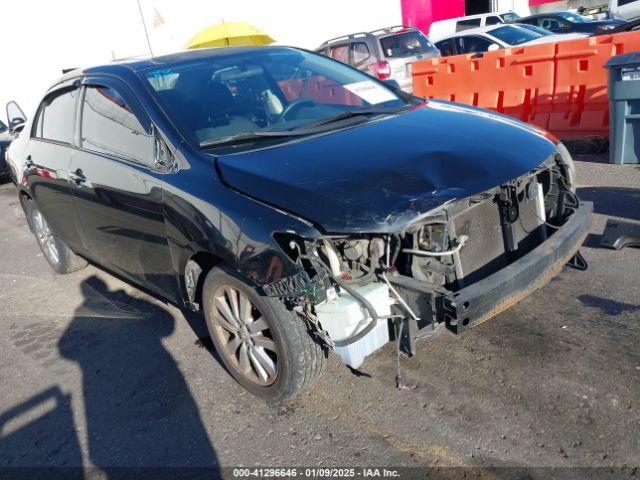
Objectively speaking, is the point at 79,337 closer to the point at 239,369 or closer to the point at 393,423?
the point at 239,369

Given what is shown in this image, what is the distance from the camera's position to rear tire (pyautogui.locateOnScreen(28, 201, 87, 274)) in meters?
5.55

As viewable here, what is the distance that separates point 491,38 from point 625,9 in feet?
28.2

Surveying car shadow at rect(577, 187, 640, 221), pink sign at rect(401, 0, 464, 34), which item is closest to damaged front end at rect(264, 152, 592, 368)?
car shadow at rect(577, 187, 640, 221)

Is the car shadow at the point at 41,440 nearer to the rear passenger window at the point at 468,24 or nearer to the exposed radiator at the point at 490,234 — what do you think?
the exposed radiator at the point at 490,234

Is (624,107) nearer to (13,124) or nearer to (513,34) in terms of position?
(13,124)

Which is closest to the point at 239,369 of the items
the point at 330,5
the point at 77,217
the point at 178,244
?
the point at 178,244

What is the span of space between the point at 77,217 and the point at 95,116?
0.85 meters

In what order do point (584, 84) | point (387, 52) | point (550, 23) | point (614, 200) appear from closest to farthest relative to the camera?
1. point (614, 200)
2. point (584, 84)
3. point (387, 52)
4. point (550, 23)

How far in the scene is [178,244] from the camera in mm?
3260

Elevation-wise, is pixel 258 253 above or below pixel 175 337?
above

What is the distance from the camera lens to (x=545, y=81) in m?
7.81

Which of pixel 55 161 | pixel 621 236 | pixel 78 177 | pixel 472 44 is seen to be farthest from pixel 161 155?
pixel 472 44

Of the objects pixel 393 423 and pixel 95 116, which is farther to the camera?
pixel 95 116

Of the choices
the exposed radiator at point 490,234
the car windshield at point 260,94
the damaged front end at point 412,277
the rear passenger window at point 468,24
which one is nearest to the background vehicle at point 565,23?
the rear passenger window at point 468,24
